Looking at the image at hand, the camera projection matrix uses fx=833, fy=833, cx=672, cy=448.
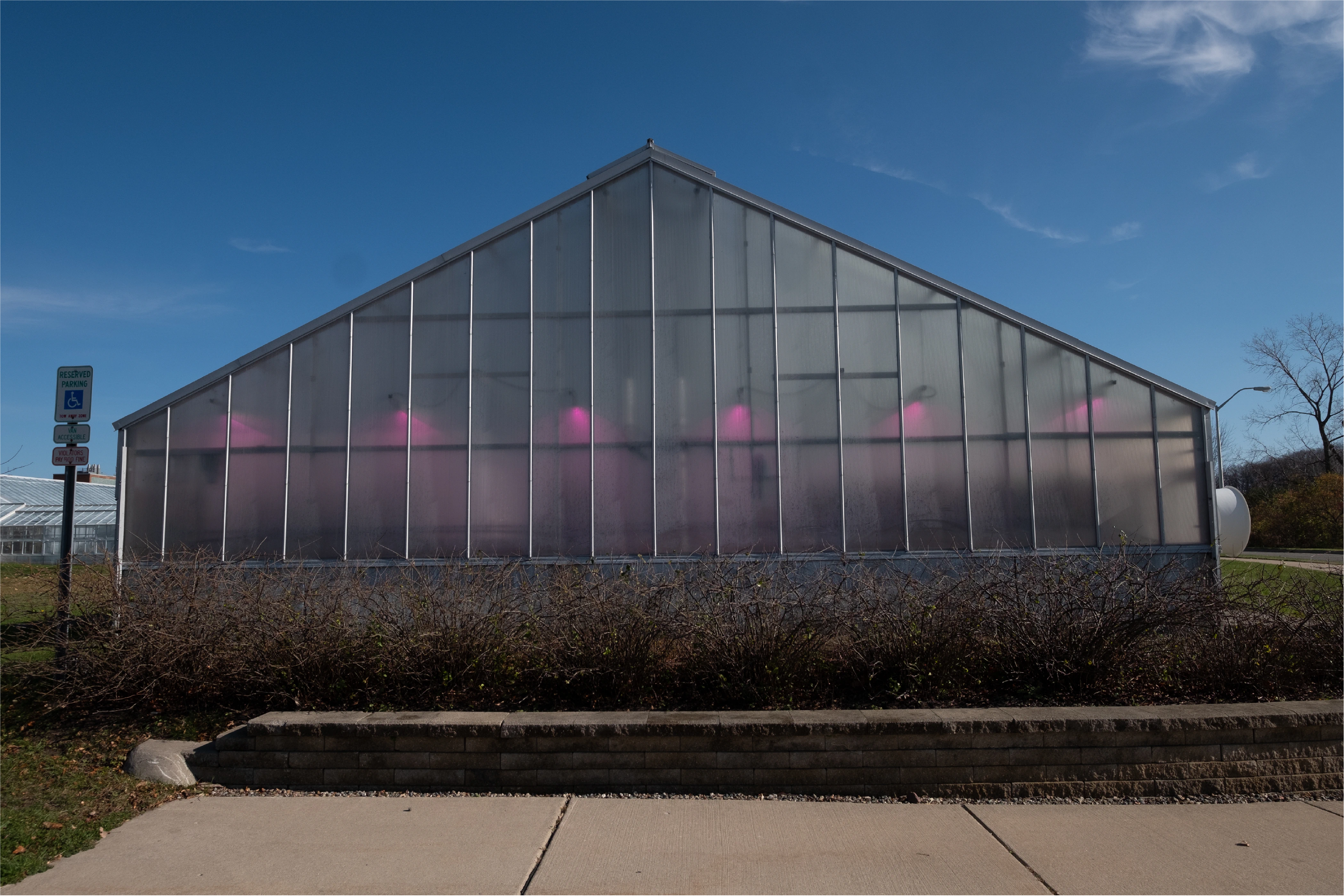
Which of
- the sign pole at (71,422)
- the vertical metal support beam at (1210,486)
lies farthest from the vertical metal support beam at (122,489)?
the vertical metal support beam at (1210,486)

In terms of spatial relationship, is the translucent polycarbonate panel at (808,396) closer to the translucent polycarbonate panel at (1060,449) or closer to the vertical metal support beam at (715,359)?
the vertical metal support beam at (715,359)

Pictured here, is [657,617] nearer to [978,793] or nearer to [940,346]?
[978,793]

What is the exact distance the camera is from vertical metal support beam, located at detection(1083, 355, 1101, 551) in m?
11.1

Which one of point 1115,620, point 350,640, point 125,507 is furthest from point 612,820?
point 125,507

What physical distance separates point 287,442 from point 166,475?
1.74 metres

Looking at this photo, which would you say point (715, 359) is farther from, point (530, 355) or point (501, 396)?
point (501, 396)

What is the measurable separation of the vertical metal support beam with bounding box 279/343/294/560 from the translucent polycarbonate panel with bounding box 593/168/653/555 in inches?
163

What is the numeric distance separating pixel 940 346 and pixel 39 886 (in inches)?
419

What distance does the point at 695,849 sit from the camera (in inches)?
172

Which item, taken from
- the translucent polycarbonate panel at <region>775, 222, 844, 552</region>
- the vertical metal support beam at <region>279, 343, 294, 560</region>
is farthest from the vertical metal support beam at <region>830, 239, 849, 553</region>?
the vertical metal support beam at <region>279, 343, 294, 560</region>

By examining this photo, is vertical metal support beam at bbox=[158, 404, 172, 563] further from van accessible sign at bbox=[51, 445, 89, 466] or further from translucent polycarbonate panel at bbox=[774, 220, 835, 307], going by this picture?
translucent polycarbonate panel at bbox=[774, 220, 835, 307]

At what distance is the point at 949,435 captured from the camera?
11250 millimetres

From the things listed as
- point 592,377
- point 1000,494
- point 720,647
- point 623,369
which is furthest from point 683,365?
point 720,647

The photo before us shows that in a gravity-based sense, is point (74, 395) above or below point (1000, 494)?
above
